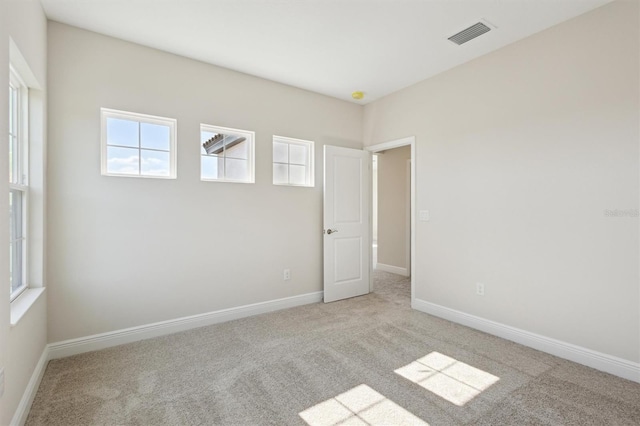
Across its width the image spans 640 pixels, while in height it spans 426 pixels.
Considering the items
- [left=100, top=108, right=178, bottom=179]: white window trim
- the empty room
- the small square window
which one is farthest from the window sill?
the small square window

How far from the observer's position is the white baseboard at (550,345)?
2.33 meters

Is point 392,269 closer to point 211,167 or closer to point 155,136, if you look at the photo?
point 211,167

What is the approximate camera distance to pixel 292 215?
13.1 feet

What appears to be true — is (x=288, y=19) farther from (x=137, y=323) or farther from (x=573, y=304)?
(x=573, y=304)

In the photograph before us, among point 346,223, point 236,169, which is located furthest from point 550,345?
point 236,169

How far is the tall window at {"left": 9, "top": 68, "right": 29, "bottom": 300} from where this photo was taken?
2.15m

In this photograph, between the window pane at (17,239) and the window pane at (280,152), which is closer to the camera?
the window pane at (17,239)

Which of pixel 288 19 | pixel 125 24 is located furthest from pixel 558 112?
pixel 125 24

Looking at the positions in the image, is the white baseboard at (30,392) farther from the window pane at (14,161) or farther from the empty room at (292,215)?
the window pane at (14,161)

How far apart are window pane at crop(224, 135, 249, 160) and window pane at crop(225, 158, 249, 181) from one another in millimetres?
59

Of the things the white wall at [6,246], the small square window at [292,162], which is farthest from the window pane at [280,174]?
the white wall at [6,246]

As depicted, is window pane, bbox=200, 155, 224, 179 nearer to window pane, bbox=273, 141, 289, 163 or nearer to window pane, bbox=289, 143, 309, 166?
window pane, bbox=273, 141, 289, 163

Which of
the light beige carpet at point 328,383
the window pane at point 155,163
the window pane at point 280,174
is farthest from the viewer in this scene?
the window pane at point 280,174

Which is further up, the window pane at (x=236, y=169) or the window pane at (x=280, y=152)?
the window pane at (x=280, y=152)
